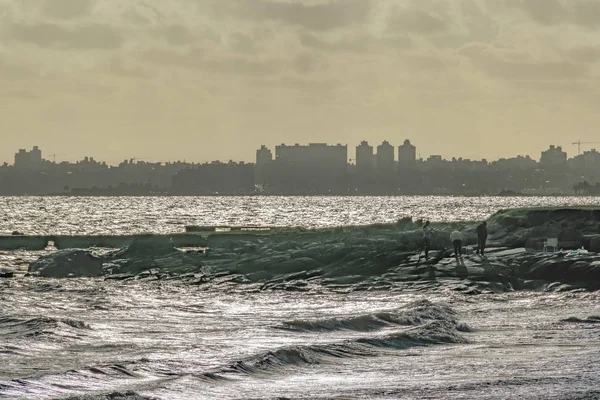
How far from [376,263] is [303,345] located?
19.7 meters

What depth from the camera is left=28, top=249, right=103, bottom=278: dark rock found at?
158 ft

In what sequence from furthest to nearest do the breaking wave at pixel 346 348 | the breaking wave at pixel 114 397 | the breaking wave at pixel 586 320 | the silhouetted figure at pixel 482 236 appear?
the silhouetted figure at pixel 482 236
the breaking wave at pixel 586 320
the breaking wave at pixel 346 348
the breaking wave at pixel 114 397

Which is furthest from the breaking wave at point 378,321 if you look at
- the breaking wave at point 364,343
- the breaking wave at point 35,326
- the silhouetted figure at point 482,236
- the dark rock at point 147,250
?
the dark rock at point 147,250

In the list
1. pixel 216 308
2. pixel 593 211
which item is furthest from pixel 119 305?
pixel 593 211

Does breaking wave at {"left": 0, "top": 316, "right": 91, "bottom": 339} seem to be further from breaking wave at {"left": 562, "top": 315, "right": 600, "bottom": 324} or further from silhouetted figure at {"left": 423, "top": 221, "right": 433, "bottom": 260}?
silhouetted figure at {"left": 423, "top": 221, "right": 433, "bottom": 260}

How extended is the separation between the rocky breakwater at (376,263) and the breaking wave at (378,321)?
683 centimetres

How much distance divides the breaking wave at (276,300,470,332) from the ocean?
58mm

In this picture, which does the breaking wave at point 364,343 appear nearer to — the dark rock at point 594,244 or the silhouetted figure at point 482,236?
the silhouetted figure at point 482,236


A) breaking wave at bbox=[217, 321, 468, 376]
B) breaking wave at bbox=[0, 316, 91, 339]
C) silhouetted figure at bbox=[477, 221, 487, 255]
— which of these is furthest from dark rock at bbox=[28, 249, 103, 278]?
breaking wave at bbox=[217, 321, 468, 376]

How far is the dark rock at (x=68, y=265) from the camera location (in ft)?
158

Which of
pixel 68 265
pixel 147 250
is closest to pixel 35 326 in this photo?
pixel 68 265

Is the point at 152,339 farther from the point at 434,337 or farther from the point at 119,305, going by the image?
the point at 119,305

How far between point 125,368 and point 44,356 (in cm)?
337

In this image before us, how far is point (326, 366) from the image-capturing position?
20.6m
